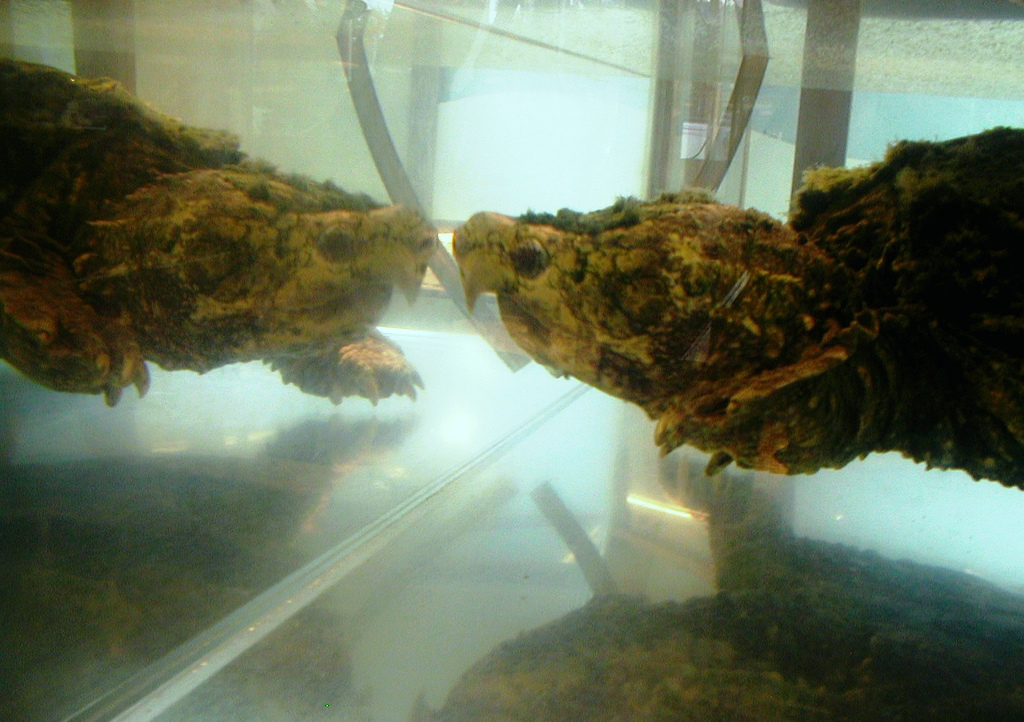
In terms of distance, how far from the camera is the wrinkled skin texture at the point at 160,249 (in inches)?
49.3

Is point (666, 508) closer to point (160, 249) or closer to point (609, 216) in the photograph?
point (609, 216)

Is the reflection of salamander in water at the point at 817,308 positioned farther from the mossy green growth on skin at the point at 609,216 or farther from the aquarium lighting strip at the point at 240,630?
the aquarium lighting strip at the point at 240,630

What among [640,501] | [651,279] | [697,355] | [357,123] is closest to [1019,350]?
[697,355]

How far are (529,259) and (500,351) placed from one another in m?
0.50

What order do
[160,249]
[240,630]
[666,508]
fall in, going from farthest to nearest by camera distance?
[666,508]
[160,249]
[240,630]

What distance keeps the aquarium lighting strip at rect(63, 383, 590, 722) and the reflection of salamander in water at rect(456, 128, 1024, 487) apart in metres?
0.66

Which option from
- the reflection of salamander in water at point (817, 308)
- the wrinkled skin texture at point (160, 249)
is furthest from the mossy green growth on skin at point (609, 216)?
the wrinkled skin texture at point (160, 249)

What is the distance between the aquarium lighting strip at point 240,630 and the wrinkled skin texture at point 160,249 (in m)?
0.50

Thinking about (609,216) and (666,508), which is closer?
(609,216)

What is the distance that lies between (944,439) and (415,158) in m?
1.19

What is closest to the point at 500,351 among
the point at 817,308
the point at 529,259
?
the point at 529,259

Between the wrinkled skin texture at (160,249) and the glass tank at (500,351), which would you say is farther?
the wrinkled skin texture at (160,249)

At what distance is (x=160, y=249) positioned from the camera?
1.34m

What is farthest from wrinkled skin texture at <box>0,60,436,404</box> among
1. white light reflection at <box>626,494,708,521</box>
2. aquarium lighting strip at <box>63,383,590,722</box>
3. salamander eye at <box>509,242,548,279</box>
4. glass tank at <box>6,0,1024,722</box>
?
white light reflection at <box>626,494,708,521</box>
